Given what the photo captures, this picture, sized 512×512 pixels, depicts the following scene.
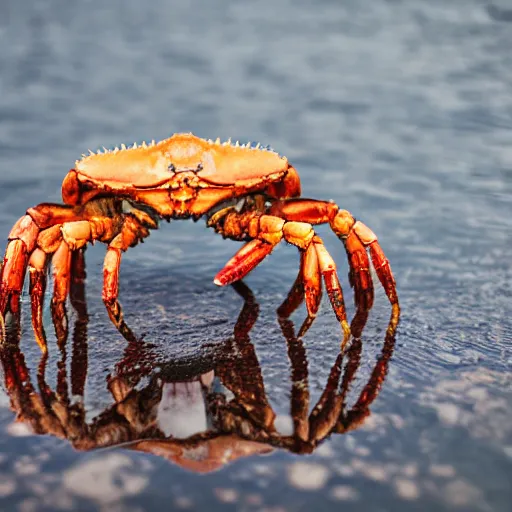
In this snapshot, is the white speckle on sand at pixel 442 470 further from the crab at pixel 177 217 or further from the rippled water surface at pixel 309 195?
the crab at pixel 177 217

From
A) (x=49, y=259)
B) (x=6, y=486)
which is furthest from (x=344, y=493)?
(x=49, y=259)

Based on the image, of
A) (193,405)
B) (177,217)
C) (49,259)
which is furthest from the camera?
(177,217)

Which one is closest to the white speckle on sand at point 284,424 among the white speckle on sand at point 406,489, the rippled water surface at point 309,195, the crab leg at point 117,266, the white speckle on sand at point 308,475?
the rippled water surface at point 309,195

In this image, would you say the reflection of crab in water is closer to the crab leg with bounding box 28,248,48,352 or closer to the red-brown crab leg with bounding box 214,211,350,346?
the crab leg with bounding box 28,248,48,352

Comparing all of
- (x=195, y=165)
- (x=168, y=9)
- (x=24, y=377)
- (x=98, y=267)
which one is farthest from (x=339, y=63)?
(x=24, y=377)

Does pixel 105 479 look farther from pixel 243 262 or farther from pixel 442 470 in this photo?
pixel 243 262

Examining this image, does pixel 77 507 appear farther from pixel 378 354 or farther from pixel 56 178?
pixel 56 178

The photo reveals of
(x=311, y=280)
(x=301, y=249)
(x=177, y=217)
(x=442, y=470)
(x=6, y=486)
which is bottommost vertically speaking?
(x=6, y=486)
